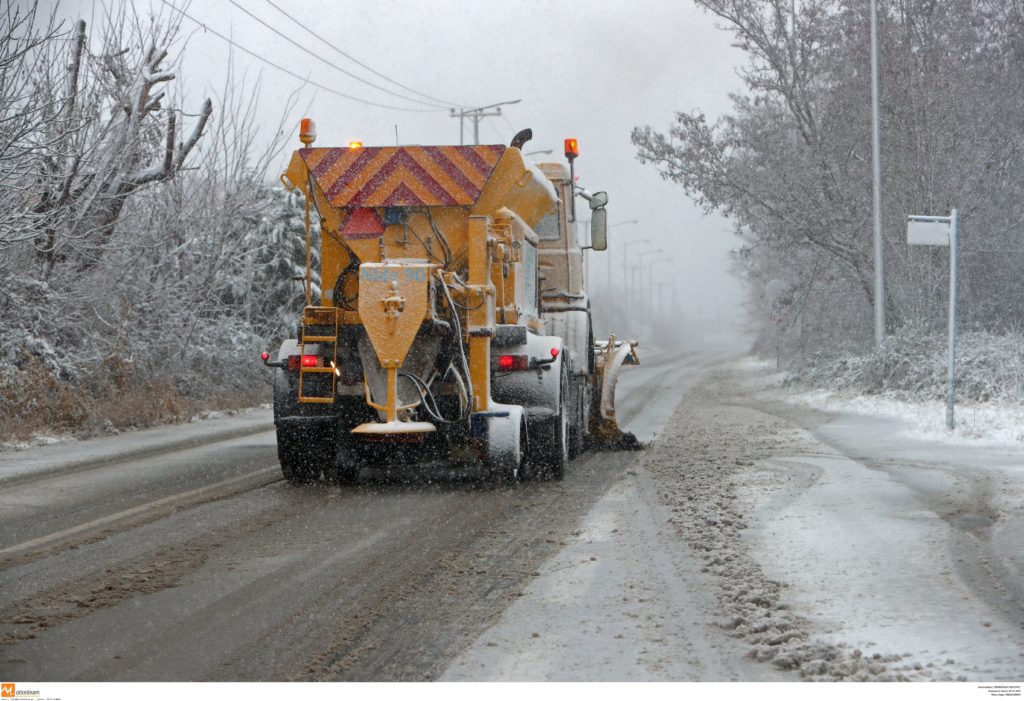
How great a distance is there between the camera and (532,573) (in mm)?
6031

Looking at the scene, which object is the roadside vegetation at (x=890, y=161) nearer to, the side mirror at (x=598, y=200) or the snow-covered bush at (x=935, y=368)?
the snow-covered bush at (x=935, y=368)

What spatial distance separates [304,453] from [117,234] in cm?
862

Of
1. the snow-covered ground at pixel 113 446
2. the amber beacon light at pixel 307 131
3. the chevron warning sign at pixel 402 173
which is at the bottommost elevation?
the snow-covered ground at pixel 113 446

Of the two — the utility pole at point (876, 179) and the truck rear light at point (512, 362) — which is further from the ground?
the utility pole at point (876, 179)

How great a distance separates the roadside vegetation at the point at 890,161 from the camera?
21531mm

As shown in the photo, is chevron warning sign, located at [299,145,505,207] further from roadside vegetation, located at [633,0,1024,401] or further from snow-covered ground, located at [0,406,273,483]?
roadside vegetation, located at [633,0,1024,401]

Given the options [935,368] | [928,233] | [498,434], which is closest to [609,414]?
[928,233]

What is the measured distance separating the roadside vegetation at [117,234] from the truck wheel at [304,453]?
4.13 metres

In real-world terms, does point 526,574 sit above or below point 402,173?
below

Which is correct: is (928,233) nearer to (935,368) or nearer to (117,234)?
(935,368)

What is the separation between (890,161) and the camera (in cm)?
2266

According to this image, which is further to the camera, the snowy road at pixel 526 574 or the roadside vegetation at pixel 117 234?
the roadside vegetation at pixel 117 234

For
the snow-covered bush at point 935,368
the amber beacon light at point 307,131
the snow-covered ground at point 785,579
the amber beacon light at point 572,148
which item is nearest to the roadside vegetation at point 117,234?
the amber beacon light at point 307,131

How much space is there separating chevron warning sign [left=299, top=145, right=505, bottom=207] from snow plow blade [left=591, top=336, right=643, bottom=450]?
4.20 m
